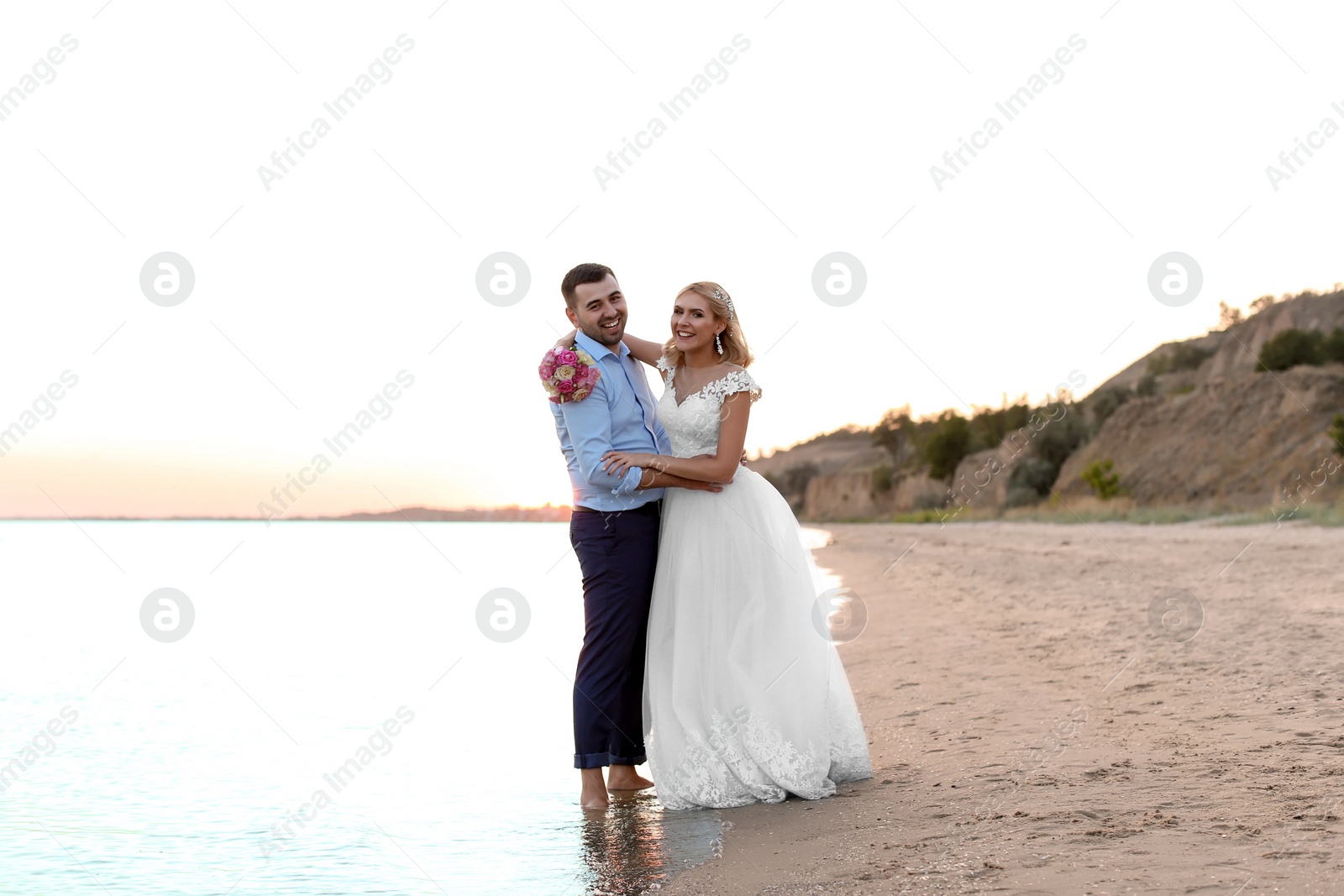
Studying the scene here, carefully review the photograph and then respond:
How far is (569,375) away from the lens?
15.7ft

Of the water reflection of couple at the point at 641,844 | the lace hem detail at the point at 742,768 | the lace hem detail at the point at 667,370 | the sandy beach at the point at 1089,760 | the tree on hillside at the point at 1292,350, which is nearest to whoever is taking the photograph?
the sandy beach at the point at 1089,760

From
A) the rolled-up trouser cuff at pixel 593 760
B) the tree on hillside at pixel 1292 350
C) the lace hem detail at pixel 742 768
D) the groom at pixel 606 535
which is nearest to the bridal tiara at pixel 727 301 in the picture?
the groom at pixel 606 535

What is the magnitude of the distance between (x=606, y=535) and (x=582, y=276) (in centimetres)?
114

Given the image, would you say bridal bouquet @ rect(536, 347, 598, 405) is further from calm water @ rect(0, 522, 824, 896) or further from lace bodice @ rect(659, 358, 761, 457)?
calm water @ rect(0, 522, 824, 896)

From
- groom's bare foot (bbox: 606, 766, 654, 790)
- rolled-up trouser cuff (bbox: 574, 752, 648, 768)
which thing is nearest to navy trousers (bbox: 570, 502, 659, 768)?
rolled-up trouser cuff (bbox: 574, 752, 648, 768)

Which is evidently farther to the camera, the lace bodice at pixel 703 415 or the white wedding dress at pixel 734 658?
the lace bodice at pixel 703 415

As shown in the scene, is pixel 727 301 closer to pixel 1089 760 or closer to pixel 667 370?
pixel 667 370

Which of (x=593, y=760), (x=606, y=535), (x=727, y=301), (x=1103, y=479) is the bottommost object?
(x=1103, y=479)

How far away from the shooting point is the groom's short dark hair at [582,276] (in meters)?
4.96

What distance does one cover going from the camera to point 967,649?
8.64 metres

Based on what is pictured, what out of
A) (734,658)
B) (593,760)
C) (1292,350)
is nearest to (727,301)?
(734,658)

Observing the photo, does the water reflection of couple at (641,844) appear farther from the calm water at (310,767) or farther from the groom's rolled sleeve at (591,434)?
the groom's rolled sleeve at (591,434)

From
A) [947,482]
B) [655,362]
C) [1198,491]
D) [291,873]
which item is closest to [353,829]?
[291,873]

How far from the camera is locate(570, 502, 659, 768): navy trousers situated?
5.01 m
